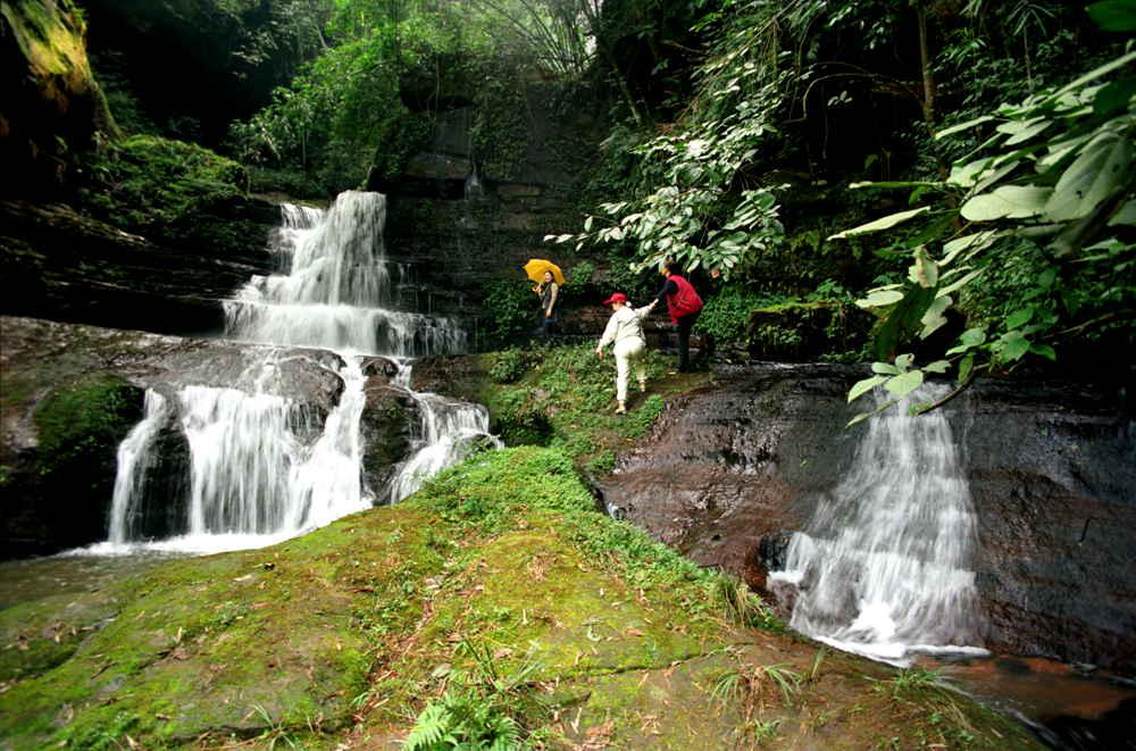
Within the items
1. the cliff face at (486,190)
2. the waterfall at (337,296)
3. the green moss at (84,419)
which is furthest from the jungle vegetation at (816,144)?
the green moss at (84,419)

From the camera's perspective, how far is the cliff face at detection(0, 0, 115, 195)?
24.0 ft

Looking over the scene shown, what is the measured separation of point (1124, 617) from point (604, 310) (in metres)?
10.2

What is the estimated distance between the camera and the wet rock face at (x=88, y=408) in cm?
607

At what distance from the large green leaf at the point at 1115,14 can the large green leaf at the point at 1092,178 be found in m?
0.22

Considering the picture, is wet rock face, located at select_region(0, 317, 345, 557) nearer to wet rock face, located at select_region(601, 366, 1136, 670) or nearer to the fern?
wet rock face, located at select_region(601, 366, 1136, 670)

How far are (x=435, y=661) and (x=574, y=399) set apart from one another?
6311 mm

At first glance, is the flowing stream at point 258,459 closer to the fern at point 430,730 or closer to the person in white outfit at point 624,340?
the person in white outfit at point 624,340

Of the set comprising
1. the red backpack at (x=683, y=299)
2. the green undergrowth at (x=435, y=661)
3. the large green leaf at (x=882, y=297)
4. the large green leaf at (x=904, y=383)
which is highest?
the red backpack at (x=683, y=299)

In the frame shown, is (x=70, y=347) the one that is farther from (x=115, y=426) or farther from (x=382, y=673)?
(x=382, y=673)

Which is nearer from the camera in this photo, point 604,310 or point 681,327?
point 681,327

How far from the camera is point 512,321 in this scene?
13.0 metres

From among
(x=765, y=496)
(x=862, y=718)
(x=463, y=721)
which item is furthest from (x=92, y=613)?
(x=765, y=496)

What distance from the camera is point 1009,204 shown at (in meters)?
1.13

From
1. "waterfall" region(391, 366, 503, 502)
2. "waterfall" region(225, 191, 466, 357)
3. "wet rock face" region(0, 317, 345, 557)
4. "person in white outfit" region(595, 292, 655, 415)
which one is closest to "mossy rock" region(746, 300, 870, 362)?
"person in white outfit" region(595, 292, 655, 415)
